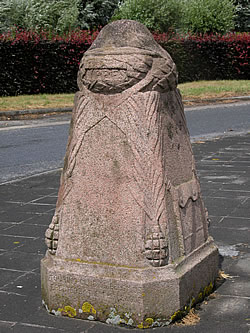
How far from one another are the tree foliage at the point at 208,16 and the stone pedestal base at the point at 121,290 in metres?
34.2

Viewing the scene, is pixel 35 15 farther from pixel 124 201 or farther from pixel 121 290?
pixel 121 290

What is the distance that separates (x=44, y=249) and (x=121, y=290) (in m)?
1.83

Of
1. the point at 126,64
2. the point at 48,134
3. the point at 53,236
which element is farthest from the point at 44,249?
the point at 48,134

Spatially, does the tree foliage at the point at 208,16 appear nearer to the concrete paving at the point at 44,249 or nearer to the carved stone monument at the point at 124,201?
the concrete paving at the point at 44,249

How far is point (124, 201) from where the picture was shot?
3.77 m

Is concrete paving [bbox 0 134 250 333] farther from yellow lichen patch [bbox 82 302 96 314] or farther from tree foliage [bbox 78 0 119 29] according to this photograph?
tree foliage [bbox 78 0 119 29]

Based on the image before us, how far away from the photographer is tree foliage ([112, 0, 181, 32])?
3466 centimetres

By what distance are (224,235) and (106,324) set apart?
7.15ft

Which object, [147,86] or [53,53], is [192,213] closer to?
[147,86]

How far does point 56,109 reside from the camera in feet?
63.8

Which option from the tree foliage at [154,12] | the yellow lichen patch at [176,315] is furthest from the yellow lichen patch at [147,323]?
the tree foliage at [154,12]

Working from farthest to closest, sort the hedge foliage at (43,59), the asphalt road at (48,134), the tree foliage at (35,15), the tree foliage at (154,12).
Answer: the tree foliage at (154,12) → the tree foliage at (35,15) → the hedge foliage at (43,59) → the asphalt road at (48,134)

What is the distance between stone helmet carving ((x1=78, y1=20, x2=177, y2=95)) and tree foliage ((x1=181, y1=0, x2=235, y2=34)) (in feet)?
111

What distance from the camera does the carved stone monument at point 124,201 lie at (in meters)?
3.70
